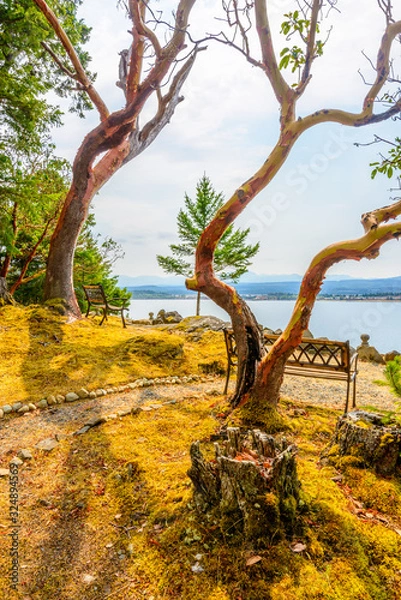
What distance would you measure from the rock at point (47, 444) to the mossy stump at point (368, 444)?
9.10 feet

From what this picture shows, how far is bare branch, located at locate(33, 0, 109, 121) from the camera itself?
6836 millimetres

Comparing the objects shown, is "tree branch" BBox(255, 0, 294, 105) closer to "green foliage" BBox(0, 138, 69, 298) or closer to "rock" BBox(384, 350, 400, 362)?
"green foliage" BBox(0, 138, 69, 298)

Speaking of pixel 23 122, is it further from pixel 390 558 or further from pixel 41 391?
pixel 390 558

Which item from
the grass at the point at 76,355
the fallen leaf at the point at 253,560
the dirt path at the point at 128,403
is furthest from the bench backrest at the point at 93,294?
the fallen leaf at the point at 253,560

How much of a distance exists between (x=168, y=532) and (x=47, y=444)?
198 cm

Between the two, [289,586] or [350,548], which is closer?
[289,586]

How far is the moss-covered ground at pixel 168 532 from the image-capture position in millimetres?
1566

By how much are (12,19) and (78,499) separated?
32.1 feet

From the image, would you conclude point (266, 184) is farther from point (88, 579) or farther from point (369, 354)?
point (369, 354)

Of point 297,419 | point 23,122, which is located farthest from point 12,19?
point 297,419

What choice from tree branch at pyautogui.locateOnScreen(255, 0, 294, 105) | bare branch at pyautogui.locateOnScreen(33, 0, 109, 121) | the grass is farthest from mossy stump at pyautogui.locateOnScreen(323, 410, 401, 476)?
bare branch at pyautogui.locateOnScreen(33, 0, 109, 121)

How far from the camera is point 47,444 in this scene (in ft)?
10.7

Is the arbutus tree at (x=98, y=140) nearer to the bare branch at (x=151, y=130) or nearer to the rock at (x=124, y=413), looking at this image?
the bare branch at (x=151, y=130)

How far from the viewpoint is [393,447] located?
7.74 ft
